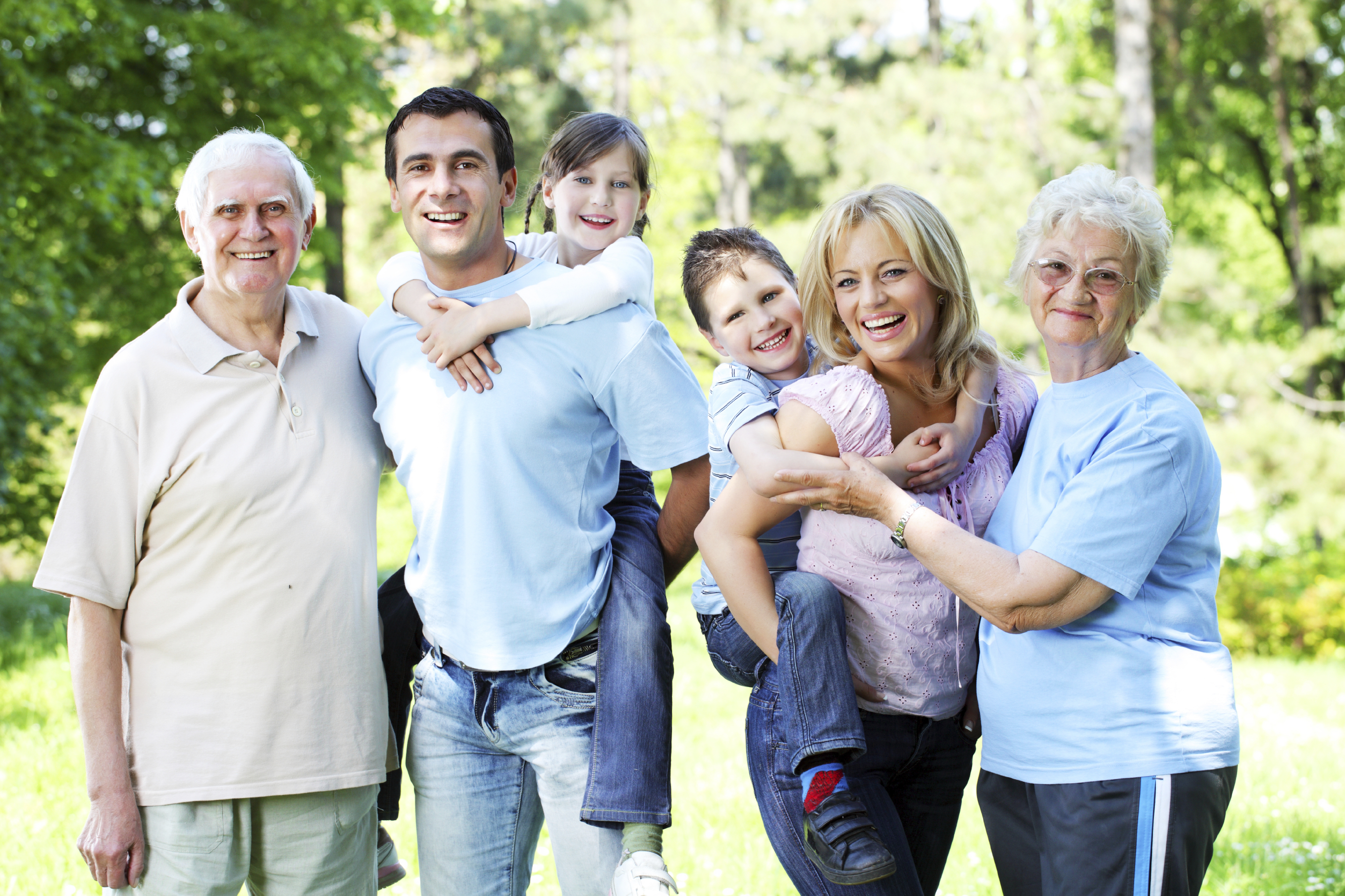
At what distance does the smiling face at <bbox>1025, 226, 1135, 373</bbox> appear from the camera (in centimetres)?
231

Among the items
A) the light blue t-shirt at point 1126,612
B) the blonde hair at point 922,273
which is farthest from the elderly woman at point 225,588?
the light blue t-shirt at point 1126,612

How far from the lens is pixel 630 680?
2480 mm

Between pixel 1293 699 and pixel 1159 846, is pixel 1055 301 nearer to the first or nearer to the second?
pixel 1159 846

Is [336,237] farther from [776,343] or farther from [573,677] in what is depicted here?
[573,677]

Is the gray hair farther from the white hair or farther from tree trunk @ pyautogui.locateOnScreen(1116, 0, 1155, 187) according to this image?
tree trunk @ pyautogui.locateOnScreen(1116, 0, 1155, 187)

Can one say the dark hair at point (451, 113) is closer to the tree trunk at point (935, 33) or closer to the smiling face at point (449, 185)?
the smiling face at point (449, 185)

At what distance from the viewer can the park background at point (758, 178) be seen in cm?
546

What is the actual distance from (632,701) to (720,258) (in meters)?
1.26

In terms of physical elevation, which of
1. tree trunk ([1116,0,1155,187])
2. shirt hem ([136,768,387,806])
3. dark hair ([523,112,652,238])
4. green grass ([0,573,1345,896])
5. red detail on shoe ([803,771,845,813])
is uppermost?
tree trunk ([1116,0,1155,187])

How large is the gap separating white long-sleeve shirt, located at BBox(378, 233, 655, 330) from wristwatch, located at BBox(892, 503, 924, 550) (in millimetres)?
799

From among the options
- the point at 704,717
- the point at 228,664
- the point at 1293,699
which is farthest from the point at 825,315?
the point at 1293,699

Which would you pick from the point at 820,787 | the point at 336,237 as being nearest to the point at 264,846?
the point at 820,787

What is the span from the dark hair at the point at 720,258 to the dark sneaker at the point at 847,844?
1.38m

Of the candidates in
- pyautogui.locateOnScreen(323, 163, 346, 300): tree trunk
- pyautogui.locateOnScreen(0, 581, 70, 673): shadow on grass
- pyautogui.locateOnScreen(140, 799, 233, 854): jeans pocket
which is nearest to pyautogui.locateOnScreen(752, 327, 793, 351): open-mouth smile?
pyautogui.locateOnScreen(140, 799, 233, 854): jeans pocket
